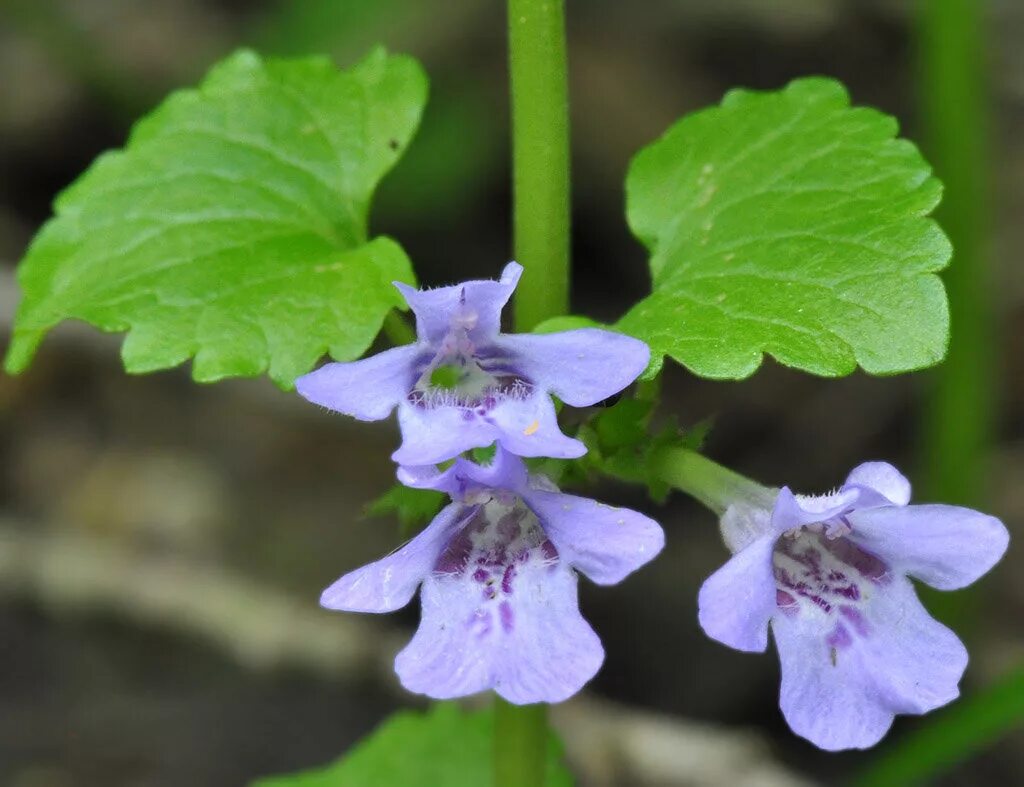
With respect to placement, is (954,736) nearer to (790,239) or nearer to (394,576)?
(790,239)

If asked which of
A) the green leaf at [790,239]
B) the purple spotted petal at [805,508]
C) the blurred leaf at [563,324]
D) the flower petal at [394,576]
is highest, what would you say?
the green leaf at [790,239]

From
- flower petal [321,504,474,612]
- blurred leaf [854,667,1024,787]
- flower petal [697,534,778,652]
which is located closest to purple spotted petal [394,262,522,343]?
flower petal [321,504,474,612]

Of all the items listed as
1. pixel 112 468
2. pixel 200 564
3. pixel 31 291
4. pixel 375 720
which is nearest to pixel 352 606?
pixel 31 291

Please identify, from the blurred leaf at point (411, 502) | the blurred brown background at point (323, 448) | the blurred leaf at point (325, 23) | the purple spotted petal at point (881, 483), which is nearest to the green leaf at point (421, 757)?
the blurred brown background at point (323, 448)

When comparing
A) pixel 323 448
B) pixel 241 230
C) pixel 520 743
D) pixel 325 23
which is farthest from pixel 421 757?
pixel 325 23

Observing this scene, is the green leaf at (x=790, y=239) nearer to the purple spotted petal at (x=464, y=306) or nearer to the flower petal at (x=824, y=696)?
the purple spotted petal at (x=464, y=306)
